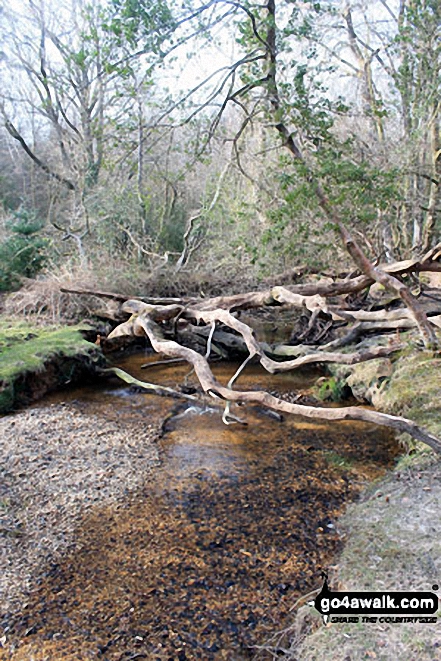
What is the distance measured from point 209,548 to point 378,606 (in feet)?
4.47

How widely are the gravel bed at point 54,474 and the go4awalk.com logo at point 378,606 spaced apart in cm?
195

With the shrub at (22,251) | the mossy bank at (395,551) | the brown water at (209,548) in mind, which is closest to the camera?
the mossy bank at (395,551)

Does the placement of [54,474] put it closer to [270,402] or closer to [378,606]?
[270,402]

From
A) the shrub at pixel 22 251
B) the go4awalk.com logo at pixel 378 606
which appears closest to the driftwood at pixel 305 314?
the go4awalk.com logo at pixel 378 606

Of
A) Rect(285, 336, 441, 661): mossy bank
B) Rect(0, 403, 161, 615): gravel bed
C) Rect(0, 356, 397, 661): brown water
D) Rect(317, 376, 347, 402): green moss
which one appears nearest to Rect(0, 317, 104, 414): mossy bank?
Rect(0, 403, 161, 615): gravel bed

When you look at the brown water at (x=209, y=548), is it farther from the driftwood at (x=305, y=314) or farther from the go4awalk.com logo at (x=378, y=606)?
the driftwood at (x=305, y=314)

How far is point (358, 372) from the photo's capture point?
7605 millimetres

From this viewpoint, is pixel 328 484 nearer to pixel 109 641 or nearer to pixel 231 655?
pixel 231 655

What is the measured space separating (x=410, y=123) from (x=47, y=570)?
29.1ft

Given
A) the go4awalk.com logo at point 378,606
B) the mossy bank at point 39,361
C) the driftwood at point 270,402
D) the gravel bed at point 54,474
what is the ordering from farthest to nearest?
the mossy bank at point 39,361 → the driftwood at point 270,402 → the gravel bed at point 54,474 → the go4awalk.com logo at point 378,606

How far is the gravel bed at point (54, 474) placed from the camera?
3.72 metres

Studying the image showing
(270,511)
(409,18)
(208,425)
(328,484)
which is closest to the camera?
(270,511)

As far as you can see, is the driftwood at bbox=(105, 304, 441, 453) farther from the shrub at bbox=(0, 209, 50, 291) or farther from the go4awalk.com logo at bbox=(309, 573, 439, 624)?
the shrub at bbox=(0, 209, 50, 291)

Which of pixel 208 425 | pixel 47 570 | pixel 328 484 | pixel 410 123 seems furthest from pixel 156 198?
pixel 47 570
